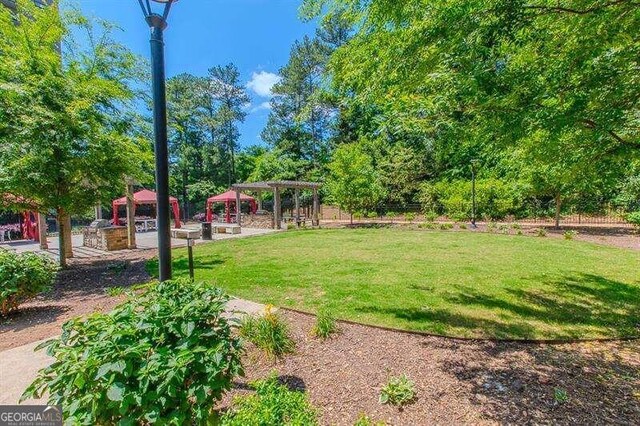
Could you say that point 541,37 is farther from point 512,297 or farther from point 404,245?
point 404,245

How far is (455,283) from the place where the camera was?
616 centimetres

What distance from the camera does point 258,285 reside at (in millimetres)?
6176

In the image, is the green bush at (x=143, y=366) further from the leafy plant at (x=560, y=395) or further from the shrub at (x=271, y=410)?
the leafy plant at (x=560, y=395)

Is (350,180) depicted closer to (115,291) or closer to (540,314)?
(115,291)

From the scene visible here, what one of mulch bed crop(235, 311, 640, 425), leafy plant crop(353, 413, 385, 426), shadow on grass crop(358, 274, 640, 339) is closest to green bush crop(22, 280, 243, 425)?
leafy plant crop(353, 413, 385, 426)

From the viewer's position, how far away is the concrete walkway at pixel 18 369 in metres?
2.70

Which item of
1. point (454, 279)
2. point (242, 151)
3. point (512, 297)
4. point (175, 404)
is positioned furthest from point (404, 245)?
point (242, 151)

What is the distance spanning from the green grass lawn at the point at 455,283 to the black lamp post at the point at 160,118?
2670 mm

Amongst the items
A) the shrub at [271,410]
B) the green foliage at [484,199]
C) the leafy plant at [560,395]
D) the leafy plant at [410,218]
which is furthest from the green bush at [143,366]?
the green foliage at [484,199]

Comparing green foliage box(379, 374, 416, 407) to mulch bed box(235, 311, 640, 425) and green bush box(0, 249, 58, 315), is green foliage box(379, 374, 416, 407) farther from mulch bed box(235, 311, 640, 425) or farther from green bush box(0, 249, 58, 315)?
green bush box(0, 249, 58, 315)

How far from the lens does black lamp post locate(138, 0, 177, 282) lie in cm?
255

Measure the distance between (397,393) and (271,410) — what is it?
3.48ft

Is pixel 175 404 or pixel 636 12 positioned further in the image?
pixel 636 12

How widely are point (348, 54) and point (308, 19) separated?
2.44 ft
